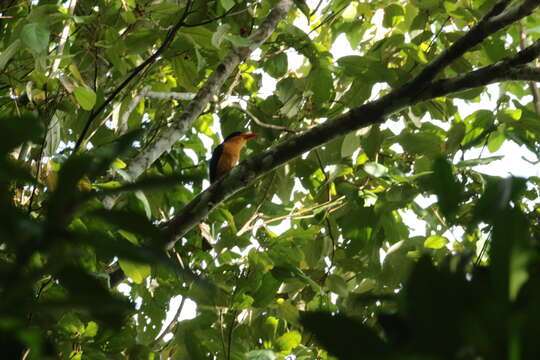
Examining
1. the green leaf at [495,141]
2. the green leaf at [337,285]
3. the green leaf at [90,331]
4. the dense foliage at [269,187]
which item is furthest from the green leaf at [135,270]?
the green leaf at [495,141]

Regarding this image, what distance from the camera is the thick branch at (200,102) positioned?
3014 millimetres

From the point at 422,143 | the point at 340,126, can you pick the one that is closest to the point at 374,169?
the point at 340,126

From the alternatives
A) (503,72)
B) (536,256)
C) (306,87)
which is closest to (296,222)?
(306,87)

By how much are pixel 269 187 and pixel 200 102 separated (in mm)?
779

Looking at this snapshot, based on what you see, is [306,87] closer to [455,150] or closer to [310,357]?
[455,150]

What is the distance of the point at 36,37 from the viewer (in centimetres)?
216

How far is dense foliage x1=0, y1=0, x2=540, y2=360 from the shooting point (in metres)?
0.50

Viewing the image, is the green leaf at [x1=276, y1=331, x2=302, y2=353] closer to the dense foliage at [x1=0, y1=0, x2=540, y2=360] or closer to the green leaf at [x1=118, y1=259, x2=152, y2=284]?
the dense foliage at [x1=0, y1=0, x2=540, y2=360]

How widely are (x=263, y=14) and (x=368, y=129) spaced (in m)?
0.86

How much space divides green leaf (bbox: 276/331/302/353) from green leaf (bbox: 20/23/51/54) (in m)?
1.65

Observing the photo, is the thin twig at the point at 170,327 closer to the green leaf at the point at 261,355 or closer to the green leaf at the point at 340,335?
the green leaf at the point at 261,355

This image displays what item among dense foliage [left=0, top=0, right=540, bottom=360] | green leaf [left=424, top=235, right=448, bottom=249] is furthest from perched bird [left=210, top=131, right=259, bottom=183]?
green leaf [left=424, top=235, right=448, bottom=249]

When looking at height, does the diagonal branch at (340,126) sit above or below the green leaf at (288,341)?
above

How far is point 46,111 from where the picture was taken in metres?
2.39
